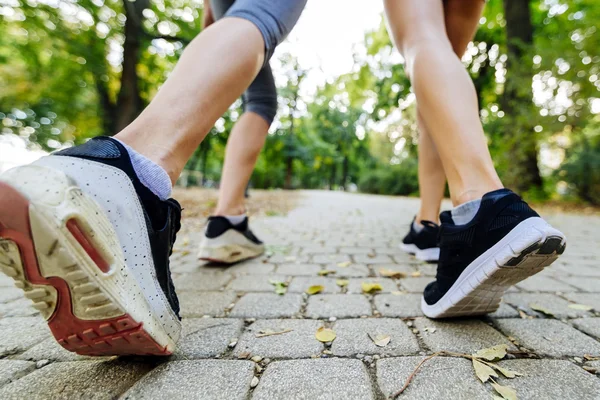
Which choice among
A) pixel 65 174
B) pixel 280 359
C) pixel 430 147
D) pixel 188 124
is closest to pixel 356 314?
pixel 280 359

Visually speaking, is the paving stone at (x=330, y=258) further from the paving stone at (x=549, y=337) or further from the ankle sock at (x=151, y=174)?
the ankle sock at (x=151, y=174)

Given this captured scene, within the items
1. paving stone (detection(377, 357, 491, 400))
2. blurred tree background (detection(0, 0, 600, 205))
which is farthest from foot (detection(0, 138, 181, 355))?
blurred tree background (detection(0, 0, 600, 205))

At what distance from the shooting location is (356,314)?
3.76 feet

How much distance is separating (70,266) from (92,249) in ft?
0.15

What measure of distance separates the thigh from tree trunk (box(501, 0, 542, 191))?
6507 millimetres

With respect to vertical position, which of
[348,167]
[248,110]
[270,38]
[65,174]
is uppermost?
[270,38]

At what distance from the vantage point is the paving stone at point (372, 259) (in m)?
1.96

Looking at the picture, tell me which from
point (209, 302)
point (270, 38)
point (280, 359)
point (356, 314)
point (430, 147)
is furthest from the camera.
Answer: point (430, 147)

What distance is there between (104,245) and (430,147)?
168 cm

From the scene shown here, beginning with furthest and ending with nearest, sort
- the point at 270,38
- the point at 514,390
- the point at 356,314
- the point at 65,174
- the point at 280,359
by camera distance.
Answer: the point at 356,314
the point at 270,38
the point at 280,359
the point at 514,390
the point at 65,174

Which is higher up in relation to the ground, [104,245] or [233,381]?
[104,245]

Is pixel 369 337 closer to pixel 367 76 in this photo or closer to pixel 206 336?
pixel 206 336

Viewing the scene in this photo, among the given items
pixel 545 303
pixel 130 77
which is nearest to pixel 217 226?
pixel 545 303

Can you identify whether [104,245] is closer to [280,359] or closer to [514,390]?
[280,359]
